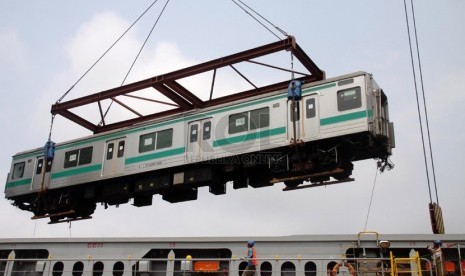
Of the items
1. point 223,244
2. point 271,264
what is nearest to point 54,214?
point 223,244

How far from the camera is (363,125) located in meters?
16.7

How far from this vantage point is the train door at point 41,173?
23.6m

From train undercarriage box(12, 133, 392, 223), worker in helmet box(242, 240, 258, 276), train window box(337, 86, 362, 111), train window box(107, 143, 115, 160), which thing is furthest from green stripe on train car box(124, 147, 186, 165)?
worker in helmet box(242, 240, 258, 276)

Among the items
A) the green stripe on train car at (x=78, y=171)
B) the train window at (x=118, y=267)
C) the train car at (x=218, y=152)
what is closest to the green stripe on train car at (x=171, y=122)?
the train car at (x=218, y=152)

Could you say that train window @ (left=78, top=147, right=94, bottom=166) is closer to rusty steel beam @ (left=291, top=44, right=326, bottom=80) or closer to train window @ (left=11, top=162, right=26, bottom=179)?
train window @ (left=11, top=162, right=26, bottom=179)

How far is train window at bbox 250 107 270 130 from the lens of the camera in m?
18.5

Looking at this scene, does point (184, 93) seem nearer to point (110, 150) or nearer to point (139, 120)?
point (139, 120)

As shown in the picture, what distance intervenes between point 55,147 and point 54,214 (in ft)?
10.0

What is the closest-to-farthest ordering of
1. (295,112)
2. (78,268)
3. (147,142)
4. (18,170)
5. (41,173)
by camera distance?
1. (295,112)
2. (78,268)
3. (147,142)
4. (41,173)
5. (18,170)

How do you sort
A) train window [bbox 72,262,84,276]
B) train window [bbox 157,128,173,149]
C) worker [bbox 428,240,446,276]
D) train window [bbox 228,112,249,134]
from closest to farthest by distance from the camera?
1. worker [bbox 428,240,446,276]
2. train window [bbox 72,262,84,276]
3. train window [bbox 228,112,249,134]
4. train window [bbox 157,128,173,149]

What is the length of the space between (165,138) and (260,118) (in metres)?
4.16

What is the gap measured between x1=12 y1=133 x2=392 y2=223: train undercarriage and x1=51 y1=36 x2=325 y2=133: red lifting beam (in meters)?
3.21

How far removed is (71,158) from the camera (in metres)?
23.2

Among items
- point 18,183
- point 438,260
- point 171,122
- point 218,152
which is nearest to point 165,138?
point 171,122
